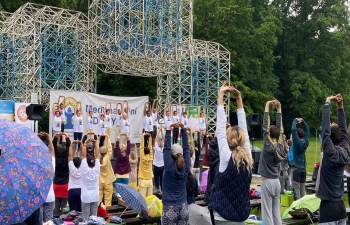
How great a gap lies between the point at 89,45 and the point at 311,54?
949 inches

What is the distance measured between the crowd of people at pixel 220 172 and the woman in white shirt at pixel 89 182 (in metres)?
0.01

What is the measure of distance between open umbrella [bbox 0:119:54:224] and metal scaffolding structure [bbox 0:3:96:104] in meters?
14.9

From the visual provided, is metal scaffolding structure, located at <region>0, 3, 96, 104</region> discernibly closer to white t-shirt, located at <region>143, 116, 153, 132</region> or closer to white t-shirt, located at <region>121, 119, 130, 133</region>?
white t-shirt, located at <region>121, 119, 130, 133</region>

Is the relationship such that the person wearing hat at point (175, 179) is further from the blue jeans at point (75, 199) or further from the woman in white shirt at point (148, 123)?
the woman in white shirt at point (148, 123)

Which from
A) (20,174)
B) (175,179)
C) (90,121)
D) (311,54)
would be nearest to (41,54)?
(90,121)

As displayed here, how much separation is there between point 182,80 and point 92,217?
774 inches

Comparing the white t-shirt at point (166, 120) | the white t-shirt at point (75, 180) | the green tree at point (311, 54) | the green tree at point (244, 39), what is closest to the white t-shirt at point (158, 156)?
the white t-shirt at point (75, 180)

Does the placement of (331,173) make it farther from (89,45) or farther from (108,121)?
(89,45)

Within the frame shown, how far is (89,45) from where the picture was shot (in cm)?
2133

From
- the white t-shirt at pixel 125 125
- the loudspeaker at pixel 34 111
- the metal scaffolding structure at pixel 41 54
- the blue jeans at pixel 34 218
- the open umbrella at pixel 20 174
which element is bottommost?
the white t-shirt at pixel 125 125

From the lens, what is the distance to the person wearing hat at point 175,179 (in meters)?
5.13

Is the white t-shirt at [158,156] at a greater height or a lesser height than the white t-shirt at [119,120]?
lesser

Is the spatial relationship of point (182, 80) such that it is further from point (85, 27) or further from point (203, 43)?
point (85, 27)

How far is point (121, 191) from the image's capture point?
6.83 m
